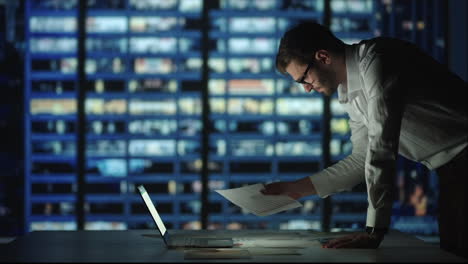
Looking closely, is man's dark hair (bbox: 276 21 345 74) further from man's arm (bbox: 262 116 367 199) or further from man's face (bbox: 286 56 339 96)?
man's arm (bbox: 262 116 367 199)

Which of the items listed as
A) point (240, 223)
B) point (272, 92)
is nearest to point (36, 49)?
point (272, 92)

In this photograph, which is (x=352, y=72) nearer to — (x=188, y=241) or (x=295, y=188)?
(x=295, y=188)

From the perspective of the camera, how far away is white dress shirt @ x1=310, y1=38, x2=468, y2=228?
1471 millimetres

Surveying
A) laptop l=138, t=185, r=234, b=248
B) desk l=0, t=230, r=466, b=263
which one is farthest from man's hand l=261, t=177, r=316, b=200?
laptop l=138, t=185, r=234, b=248

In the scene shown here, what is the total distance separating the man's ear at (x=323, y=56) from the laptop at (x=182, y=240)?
0.53 metres

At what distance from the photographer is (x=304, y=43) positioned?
5.31ft

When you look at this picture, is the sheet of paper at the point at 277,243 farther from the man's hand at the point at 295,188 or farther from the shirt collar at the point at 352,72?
the shirt collar at the point at 352,72

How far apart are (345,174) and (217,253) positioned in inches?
23.2

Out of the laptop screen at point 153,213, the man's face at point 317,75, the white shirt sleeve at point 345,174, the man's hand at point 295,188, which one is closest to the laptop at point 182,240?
the laptop screen at point 153,213

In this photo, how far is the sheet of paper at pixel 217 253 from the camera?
135cm

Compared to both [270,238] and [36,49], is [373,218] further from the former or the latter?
[36,49]

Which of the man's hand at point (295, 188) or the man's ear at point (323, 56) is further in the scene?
the man's hand at point (295, 188)

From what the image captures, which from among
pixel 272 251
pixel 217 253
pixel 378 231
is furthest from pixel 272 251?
pixel 378 231

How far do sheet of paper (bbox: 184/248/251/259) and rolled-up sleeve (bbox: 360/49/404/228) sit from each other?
0.32 metres
